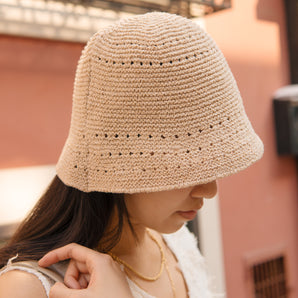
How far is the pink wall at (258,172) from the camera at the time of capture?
2418 mm

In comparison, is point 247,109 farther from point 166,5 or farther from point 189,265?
point 189,265

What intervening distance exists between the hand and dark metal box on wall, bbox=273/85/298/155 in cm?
214

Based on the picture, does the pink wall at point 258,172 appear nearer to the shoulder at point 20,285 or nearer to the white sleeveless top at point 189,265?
the white sleeveless top at point 189,265

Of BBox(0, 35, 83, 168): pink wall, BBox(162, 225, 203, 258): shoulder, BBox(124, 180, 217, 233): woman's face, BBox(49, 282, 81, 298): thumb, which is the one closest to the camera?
BBox(49, 282, 81, 298): thumb

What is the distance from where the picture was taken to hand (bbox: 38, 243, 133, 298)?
0.74 m

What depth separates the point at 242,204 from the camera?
2.49 meters

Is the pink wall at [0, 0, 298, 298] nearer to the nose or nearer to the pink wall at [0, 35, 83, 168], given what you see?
the pink wall at [0, 35, 83, 168]

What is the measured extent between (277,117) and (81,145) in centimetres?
217

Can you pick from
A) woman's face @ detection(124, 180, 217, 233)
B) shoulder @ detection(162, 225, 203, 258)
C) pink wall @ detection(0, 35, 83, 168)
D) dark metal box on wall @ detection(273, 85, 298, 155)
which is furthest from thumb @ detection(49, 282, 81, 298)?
dark metal box on wall @ detection(273, 85, 298, 155)

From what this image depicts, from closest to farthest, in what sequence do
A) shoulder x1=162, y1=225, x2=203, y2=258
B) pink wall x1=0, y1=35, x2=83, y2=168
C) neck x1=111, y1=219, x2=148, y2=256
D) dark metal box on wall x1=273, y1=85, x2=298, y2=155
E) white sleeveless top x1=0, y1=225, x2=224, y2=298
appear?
1. neck x1=111, y1=219, x2=148, y2=256
2. white sleeveless top x1=0, y1=225, x2=224, y2=298
3. shoulder x1=162, y1=225, x2=203, y2=258
4. pink wall x1=0, y1=35, x2=83, y2=168
5. dark metal box on wall x1=273, y1=85, x2=298, y2=155

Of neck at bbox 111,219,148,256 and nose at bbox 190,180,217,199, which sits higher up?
nose at bbox 190,180,217,199

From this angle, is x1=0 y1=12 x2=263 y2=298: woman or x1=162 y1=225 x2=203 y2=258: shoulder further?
x1=162 y1=225 x2=203 y2=258: shoulder

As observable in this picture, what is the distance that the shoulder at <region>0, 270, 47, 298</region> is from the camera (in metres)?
0.73

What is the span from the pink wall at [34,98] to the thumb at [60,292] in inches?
36.1
